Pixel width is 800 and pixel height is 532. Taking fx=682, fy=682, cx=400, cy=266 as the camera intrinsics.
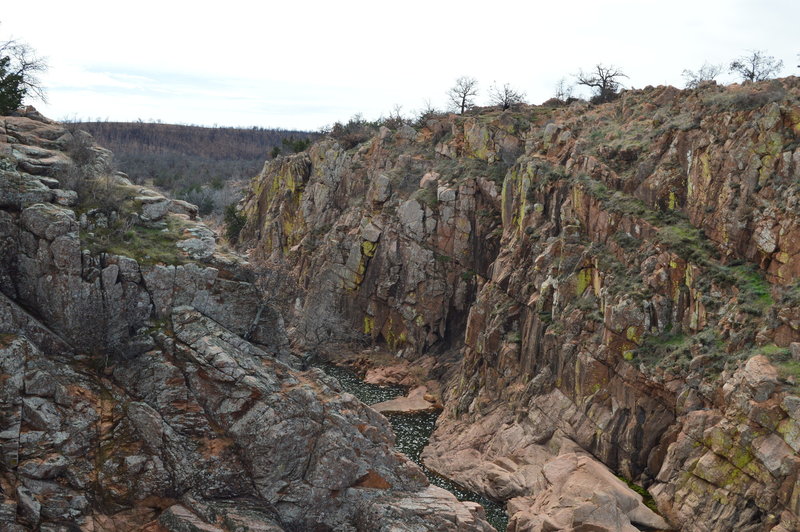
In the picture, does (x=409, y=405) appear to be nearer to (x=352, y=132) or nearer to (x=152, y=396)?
(x=152, y=396)

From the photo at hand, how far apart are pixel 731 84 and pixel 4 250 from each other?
34.3 m

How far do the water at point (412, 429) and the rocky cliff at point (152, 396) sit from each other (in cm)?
777

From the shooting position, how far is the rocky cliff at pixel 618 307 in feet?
77.7

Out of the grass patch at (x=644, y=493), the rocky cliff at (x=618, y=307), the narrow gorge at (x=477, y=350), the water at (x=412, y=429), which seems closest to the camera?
the narrow gorge at (x=477, y=350)

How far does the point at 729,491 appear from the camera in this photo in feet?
74.4

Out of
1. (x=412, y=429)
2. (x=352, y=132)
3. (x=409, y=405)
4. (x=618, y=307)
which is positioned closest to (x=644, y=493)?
(x=618, y=307)

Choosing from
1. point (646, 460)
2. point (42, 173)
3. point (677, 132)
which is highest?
point (677, 132)

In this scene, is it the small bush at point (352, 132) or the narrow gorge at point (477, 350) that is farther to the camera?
the small bush at point (352, 132)

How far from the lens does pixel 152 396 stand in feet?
60.6

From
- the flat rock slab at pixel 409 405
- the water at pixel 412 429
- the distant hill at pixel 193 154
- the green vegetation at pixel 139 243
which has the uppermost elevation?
the distant hill at pixel 193 154

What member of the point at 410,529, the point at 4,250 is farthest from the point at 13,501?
the point at 410,529

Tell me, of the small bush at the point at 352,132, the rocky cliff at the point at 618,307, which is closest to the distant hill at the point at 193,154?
the small bush at the point at 352,132

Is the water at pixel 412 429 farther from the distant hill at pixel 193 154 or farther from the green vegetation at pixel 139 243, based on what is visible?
the distant hill at pixel 193 154

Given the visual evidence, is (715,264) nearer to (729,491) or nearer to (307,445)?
(729,491)
